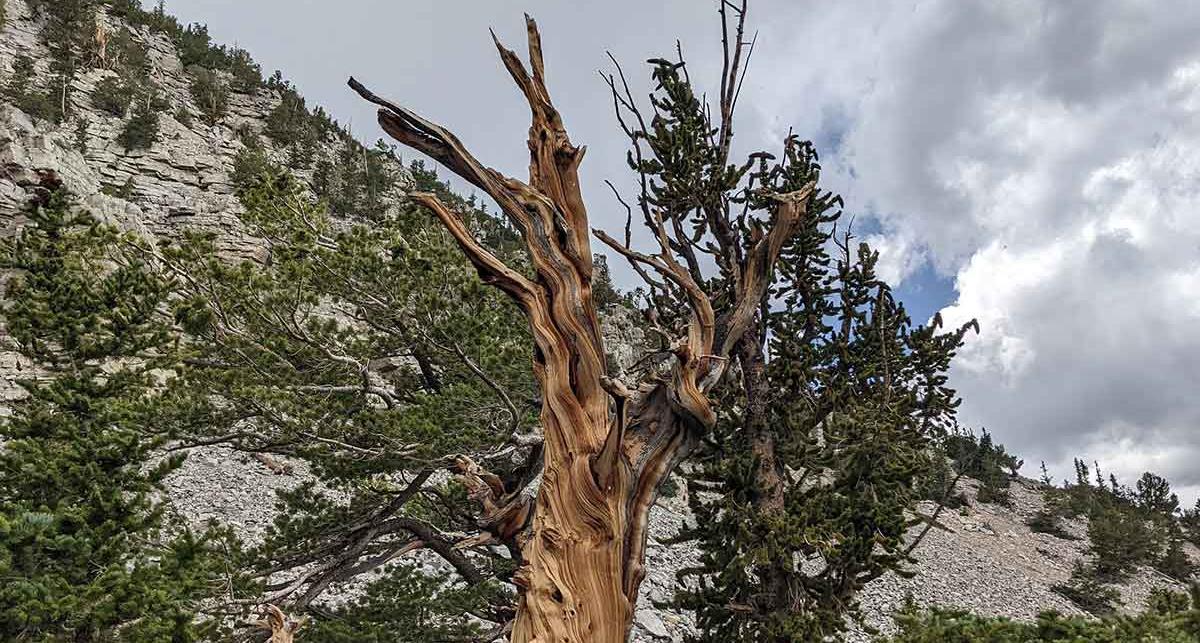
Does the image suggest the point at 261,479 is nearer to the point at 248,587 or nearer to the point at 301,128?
the point at 248,587

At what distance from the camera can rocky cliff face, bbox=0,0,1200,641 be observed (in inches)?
658

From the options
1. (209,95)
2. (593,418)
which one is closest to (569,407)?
(593,418)

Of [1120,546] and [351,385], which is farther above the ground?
[1120,546]

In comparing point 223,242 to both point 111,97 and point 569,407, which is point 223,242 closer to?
point 111,97

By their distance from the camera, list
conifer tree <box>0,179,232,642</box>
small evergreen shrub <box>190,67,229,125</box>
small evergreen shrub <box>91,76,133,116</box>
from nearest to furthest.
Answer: conifer tree <box>0,179,232,642</box> < small evergreen shrub <box>91,76,133,116</box> < small evergreen shrub <box>190,67,229,125</box>

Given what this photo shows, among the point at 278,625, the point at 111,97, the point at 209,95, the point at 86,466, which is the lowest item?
the point at 278,625

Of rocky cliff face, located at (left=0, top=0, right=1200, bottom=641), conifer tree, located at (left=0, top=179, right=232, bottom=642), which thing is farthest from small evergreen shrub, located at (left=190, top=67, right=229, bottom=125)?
conifer tree, located at (left=0, top=179, right=232, bottom=642)

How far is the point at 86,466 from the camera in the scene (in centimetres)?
691

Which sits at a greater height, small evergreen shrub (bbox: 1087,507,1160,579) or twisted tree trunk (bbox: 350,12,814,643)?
small evergreen shrub (bbox: 1087,507,1160,579)

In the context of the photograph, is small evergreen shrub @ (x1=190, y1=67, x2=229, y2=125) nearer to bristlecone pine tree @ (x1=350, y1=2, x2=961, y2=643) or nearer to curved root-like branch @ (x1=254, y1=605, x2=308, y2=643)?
curved root-like branch @ (x1=254, y1=605, x2=308, y2=643)

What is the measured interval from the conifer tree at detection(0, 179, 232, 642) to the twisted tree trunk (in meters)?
4.10

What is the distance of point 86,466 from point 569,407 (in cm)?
620

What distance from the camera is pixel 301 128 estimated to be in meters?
40.9

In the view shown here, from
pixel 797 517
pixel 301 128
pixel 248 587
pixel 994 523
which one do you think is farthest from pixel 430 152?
pixel 301 128
